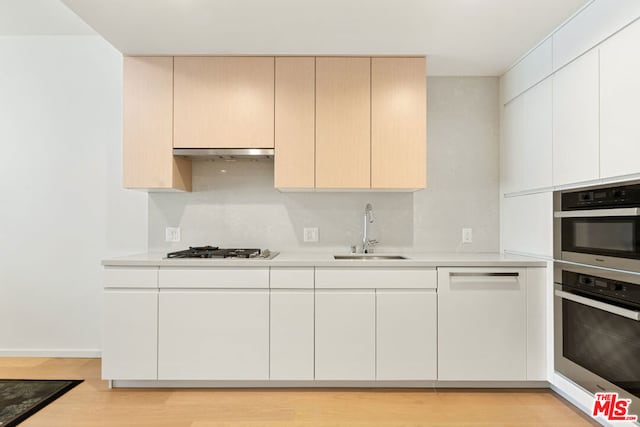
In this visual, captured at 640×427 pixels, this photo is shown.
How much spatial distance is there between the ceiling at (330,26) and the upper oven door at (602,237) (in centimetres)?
119

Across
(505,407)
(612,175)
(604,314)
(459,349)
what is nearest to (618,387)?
(604,314)

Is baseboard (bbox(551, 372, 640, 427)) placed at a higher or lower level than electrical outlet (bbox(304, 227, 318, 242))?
lower

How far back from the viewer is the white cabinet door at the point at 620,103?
72.6 inches

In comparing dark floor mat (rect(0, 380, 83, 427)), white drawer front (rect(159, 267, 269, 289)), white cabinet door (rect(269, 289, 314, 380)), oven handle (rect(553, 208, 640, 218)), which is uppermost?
oven handle (rect(553, 208, 640, 218))

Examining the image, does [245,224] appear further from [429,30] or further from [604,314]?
[604,314]

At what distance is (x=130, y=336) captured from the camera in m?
2.60

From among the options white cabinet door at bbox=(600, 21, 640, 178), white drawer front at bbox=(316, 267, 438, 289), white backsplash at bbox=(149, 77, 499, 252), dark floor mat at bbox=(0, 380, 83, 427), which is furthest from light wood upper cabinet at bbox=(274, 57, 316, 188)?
dark floor mat at bbox=(0, 380, 83, 427)

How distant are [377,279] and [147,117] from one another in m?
2.03

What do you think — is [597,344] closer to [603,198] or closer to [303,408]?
[603,198]

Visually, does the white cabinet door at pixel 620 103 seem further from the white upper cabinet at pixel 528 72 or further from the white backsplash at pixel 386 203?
the white backsplash at pixel 386 203

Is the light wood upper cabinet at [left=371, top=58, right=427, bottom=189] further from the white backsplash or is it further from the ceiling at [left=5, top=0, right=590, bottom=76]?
the white backsplash

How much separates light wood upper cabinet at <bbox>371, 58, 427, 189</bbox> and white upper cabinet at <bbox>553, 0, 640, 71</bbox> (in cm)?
85

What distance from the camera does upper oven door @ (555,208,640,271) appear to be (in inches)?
73.4

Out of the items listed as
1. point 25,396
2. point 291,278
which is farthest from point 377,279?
point 25,396
